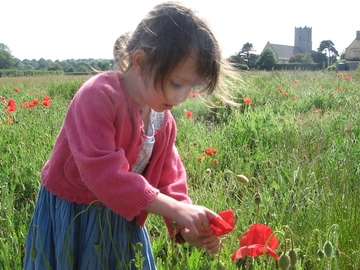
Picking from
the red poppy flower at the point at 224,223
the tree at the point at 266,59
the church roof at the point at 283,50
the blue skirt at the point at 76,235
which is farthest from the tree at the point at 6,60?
the church roof at the point at 283,50

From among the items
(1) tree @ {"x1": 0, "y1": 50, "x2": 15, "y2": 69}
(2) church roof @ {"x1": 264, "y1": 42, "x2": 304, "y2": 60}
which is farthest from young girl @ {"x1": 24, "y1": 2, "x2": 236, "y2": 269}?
(2) church roof @ {"x1": 264, "y1": 42, "x2": 304, "y2": 60}

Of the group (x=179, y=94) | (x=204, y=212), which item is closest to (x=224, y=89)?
(x=179, y=94)

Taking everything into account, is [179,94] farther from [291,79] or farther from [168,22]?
[291,79]

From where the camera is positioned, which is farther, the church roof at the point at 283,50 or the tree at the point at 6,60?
the church roof at the point at 283,50

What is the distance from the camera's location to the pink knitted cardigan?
1.25 metres

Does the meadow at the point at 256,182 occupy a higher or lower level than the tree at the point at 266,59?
lower

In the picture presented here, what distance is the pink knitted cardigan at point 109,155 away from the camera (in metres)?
1.25

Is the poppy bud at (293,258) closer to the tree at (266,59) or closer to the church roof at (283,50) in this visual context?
the tree at (266,59)

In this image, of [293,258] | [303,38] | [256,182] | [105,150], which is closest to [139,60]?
[105,150]

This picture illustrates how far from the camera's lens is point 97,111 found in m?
1.31

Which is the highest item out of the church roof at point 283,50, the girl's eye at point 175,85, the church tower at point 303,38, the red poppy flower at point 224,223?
the church tower at point 303,38

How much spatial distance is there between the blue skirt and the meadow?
0.14 metres

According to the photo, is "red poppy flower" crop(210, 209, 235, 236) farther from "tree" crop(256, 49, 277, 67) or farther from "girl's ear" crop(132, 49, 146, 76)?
"tree" crop(256, 49, 277, 67)

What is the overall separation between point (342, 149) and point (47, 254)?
7.24ft
